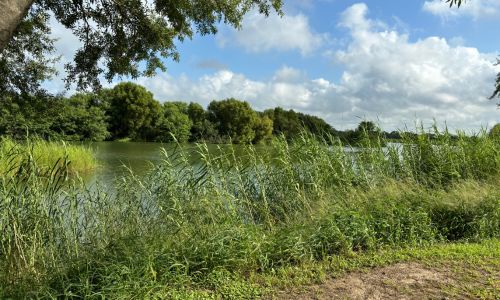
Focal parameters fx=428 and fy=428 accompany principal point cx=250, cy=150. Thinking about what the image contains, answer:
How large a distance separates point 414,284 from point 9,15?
13.3 ft

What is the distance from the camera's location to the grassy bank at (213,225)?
4020 millimetres

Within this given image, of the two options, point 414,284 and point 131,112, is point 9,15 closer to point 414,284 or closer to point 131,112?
point 414,284

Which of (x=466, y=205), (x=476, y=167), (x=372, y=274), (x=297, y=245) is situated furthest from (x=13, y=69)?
(x=476, y=167)

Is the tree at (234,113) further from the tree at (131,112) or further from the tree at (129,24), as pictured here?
the tree at (129,24)

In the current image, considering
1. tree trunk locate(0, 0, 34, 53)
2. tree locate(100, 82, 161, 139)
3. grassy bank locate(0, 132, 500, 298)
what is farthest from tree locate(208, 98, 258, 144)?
tree trunk locate(0, 0, 34, 53)

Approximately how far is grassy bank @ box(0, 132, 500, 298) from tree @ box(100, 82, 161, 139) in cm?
5410

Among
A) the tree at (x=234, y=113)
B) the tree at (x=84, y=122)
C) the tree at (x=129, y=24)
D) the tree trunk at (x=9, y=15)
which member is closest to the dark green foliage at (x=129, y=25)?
the tree at (x=129, y=24)

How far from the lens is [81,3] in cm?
776

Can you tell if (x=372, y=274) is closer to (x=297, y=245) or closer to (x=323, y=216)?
(x=297, y=245)

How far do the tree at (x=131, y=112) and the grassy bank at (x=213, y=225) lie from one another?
54.1m

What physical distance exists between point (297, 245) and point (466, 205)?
304 centimetres

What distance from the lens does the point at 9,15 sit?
2820mm

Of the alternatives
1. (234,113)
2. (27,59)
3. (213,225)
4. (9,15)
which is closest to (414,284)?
(213,225)

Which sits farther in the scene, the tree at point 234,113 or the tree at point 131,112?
the tree at point 234,113
